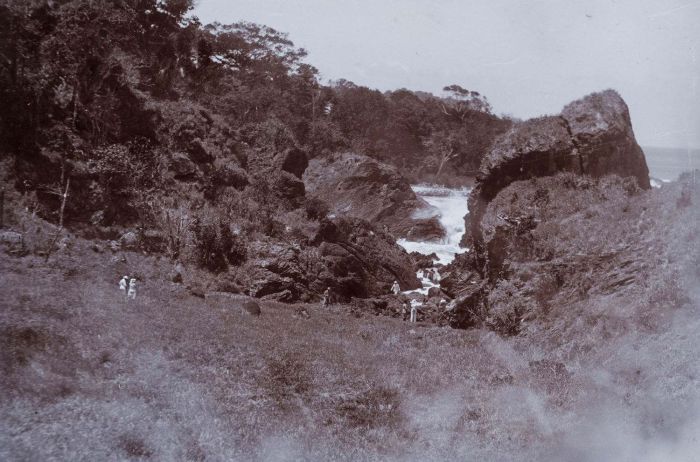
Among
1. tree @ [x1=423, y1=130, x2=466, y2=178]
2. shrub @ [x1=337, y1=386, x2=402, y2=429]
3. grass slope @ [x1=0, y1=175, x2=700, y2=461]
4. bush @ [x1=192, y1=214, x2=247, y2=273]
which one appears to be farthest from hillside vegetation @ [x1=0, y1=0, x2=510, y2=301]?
tree @ [x1=423, y1=130, x2=466, y2=178]

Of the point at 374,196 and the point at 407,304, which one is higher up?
the point at 374,196

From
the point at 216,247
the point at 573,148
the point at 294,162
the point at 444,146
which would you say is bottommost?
the point at 216,247

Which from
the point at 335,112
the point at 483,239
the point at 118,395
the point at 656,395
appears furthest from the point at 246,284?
the point at 335,112

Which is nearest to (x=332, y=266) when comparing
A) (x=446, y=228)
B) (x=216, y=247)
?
(x=216, y=247)

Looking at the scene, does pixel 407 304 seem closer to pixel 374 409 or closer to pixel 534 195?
pixel 534 195

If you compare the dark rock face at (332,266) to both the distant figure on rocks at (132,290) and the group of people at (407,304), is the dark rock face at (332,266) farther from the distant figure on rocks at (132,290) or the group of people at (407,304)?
the distant figure on rocks at (132,290)

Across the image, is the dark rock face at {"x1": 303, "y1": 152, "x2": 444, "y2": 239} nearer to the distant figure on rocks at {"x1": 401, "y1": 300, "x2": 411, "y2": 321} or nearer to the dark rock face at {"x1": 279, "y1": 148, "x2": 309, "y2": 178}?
the dark rock face at {"x1": 279, "y1": 148, "x2": 309, "y2": 178}
